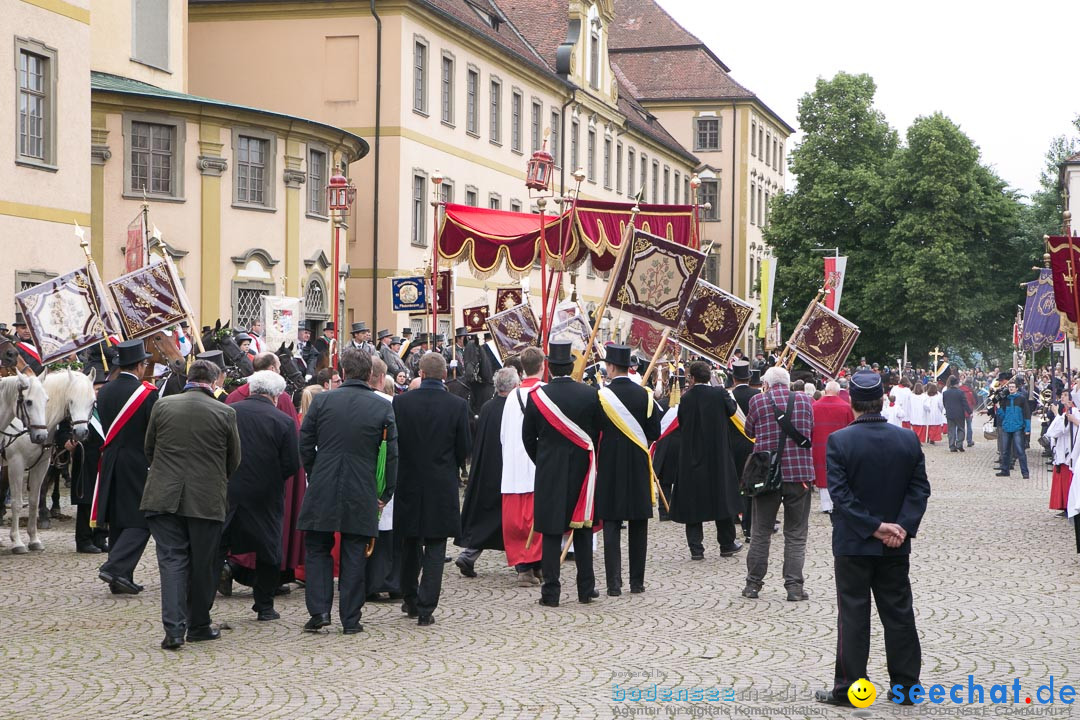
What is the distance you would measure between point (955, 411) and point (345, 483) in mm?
25917

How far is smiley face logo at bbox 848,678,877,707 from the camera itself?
291 inches

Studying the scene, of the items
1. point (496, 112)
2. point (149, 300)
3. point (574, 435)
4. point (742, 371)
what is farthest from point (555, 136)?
point (574, 435)

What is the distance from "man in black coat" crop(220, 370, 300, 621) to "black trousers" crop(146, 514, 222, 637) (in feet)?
2.09

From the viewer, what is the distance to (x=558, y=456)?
35.7ft

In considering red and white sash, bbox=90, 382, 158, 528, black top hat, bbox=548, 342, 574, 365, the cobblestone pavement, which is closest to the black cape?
the cobblestone pavement

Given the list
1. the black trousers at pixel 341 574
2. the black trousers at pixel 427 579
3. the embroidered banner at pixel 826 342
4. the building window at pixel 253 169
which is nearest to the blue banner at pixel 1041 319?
the embroidered banner at pixel 826 342

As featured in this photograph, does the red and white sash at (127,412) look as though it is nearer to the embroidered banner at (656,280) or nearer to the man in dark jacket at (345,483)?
the man in dark jacket at (345,483)

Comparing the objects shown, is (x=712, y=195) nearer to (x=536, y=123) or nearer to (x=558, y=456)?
(x=536, y=123)

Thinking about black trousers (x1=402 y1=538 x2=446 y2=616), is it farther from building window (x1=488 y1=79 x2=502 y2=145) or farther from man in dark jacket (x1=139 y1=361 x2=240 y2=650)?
building window (x1=488 y1=79 x2=502 y2=145)

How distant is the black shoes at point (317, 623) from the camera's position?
9.53 m

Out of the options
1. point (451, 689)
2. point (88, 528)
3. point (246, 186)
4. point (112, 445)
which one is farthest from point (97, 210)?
point (451, 689)

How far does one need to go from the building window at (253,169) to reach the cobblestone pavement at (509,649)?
1939 cm

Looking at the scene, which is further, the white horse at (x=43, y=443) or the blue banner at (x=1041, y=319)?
the blue banner at (x=1041, y=319)

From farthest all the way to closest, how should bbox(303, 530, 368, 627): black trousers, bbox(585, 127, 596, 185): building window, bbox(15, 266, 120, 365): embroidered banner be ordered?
bbox(585, 127, 596, 185): building window < bbox(15, 266, 120, 365): embroidered banner < bbox(303, 530, 368, 627): black trousers
